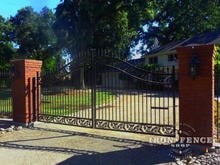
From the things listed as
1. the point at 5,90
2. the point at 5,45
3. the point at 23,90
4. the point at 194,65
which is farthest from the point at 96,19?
the point at 194,65

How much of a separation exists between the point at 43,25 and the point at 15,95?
3731cm

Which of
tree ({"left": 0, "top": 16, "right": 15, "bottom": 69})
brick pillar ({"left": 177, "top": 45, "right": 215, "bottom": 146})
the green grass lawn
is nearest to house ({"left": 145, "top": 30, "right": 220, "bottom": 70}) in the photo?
tree ({"left": 0, "top": 16, "right": 15, "bottom": 69})

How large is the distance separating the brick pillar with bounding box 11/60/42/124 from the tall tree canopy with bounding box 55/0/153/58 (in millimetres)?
20051

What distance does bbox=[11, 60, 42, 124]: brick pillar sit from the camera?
12531 mm

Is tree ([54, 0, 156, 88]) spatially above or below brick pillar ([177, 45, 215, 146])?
above

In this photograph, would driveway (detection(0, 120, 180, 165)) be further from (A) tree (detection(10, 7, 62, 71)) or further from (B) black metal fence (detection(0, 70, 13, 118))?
(A) tree (detection(10, 7, 62, 71))

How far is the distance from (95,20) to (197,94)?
2557 cm

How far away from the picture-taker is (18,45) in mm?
50656

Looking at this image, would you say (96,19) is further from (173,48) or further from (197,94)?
(197,94)

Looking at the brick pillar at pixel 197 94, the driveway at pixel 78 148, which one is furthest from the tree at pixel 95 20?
the brick pillar at pixel 197 94

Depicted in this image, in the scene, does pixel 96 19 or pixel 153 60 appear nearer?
pixel 96 19

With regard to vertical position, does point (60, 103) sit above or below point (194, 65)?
below

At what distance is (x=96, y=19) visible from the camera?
110 ft

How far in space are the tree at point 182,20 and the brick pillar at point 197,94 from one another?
40.5 m
